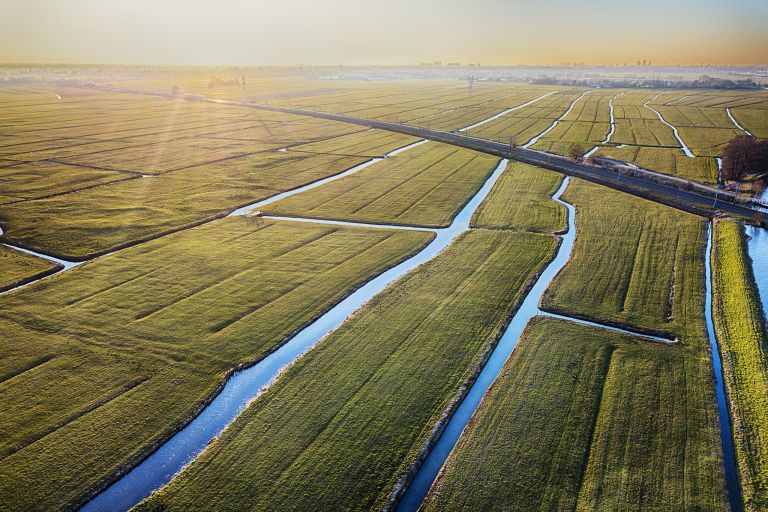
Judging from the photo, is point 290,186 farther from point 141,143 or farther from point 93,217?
point 141,143

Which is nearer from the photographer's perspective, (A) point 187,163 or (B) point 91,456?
(B) point 91,456

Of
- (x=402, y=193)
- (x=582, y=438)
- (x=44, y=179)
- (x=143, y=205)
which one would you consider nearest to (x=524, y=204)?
(x=402, y=193)

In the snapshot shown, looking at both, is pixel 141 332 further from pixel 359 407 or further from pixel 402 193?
pixel 402 193

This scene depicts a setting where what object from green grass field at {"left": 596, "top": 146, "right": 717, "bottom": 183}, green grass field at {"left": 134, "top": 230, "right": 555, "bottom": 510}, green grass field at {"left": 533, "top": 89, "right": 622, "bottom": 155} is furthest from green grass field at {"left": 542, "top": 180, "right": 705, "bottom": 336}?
green grass field at {"left": 533, "top": 89, "right": 622, "bottom": 155}

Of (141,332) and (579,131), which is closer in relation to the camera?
(141,332)

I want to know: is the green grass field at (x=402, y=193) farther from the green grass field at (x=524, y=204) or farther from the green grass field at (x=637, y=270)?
the green grass field at (x=637, y=270)

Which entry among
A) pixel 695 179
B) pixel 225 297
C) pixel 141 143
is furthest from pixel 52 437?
pixel 141 143
